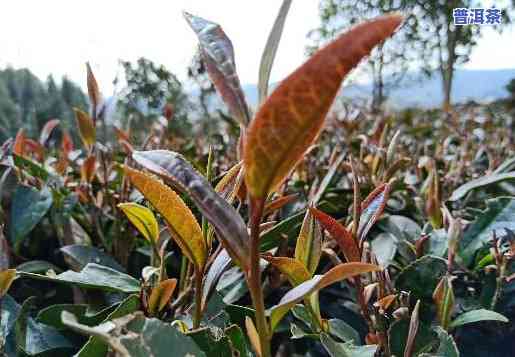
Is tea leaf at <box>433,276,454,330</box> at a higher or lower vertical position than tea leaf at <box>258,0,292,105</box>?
lower

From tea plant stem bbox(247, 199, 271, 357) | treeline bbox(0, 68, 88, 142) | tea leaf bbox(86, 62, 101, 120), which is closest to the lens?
tea plant stem bbox(247, 199, 271, 357)

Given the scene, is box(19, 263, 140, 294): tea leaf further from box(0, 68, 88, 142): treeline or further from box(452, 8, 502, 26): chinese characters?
box(0, 68, 88, 142): treeline

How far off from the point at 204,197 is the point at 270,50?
0.41ft

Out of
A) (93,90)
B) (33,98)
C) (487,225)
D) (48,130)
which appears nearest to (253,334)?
(487,225)

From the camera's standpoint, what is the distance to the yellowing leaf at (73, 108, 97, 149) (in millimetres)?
1028

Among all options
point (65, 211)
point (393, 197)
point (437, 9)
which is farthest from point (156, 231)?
point (437, 9)

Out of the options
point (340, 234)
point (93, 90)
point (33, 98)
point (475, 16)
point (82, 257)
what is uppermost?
point (475, 16)

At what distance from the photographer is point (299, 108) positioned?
0.36 metres

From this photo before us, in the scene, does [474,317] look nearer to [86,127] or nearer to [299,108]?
[299,108]

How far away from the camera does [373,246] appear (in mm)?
902

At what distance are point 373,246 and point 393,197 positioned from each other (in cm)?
38

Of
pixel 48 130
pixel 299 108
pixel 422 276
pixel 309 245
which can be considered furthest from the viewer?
pixel 48 130

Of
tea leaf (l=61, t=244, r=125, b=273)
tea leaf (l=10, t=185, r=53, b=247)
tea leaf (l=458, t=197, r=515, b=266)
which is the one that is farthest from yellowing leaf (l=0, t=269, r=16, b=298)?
tea leaf (l=458, t=197, r=515, b=266)

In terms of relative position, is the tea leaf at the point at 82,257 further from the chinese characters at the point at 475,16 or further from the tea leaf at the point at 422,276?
the chinese characters at the point at 475,16
